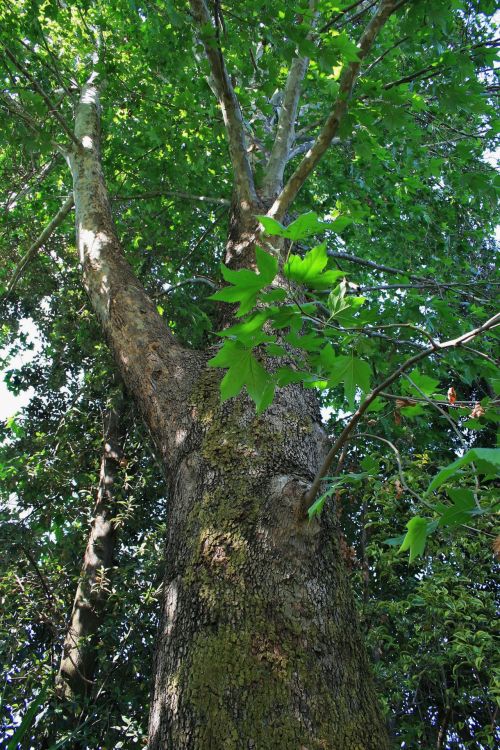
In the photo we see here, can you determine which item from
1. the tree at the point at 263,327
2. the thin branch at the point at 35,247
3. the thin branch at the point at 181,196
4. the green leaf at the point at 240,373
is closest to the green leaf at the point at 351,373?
the tree at the point at 263,327

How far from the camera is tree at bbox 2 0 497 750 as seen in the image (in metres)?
1.21

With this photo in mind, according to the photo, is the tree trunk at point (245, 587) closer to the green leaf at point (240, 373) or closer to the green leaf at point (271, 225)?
the green leaf at point (240, 373)

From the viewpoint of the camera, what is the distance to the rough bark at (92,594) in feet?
13.7

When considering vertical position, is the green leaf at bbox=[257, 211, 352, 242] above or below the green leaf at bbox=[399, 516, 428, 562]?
above

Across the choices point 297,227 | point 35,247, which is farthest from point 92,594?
point 297,227

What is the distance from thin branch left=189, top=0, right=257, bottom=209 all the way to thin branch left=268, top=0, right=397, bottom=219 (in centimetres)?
41

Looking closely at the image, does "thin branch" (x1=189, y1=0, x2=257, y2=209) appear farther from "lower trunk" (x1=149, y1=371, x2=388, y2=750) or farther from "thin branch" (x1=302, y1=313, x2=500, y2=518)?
"thin branch" (x1=302, y1=313, x2=500, y2=518)

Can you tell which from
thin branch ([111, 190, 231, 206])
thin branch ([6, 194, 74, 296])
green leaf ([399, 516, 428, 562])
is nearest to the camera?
green leaf ([399, 516, 428, 562])

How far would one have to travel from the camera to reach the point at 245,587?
1.42m

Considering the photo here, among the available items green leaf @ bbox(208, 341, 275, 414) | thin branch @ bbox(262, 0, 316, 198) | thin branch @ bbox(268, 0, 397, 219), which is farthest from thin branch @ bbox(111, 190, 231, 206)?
green leaf @ bbox(208, 341, 275, 414)

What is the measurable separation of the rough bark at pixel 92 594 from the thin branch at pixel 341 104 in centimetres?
341

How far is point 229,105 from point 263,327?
5.23ft

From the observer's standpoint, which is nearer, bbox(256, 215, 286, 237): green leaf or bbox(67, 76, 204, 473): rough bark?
bbox(256, 215, 286, 237): green leaf

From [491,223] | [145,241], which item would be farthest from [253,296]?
[491,223]
